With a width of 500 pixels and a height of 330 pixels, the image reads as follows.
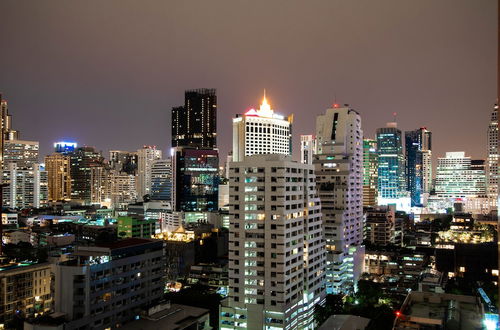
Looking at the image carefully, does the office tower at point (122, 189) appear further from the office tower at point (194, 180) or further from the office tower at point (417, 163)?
the office tower at point (417, 163)

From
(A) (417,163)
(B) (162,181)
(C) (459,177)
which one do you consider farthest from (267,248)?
(A) (417,163)

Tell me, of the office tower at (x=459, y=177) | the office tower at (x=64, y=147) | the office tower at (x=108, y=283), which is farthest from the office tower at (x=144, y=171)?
the office tower at (x=108, y=283)

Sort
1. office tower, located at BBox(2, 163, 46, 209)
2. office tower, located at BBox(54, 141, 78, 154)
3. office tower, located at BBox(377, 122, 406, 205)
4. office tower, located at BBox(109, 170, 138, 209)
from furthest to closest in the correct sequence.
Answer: office tower, located at BBox(54, 141, 78, 154) → office tower, located at BBox(109, 170, 138, 209) → office tower, located at BBox(377, 122, 406, 205) → office tower, located at BBox(2, 163, 46, 209)

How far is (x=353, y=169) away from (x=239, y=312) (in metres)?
33.9

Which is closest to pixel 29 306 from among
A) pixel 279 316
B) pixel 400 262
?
pixel 279 316

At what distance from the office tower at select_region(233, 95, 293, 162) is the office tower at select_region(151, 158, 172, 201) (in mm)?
55298

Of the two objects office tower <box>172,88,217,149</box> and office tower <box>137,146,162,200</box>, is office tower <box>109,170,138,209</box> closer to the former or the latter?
office tower <box>137,146,162,200</box>

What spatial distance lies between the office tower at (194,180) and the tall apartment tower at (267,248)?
236ft

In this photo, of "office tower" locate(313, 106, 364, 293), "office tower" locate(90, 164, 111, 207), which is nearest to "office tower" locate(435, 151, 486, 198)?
"office tower" locate(313, 106, 364, 293)

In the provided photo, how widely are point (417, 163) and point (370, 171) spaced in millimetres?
55551

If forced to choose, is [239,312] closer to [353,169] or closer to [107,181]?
[353,169]

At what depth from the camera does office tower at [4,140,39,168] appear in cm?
14400

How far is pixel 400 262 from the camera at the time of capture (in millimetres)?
60719

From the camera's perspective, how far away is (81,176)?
162 m
